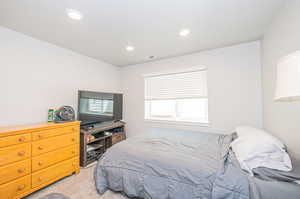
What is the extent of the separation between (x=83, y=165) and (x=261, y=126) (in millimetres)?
3418

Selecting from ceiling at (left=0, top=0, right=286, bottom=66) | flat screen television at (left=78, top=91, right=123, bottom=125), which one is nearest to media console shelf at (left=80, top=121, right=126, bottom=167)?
flat screen television at (left=78, top=91, right=123, bottom=125)

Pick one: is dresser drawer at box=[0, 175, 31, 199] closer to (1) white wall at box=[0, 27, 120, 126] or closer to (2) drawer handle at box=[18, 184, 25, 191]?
(2) drawer handle at box=[18, 184, 25, 191]

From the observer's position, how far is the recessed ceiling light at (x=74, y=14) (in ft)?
5.16

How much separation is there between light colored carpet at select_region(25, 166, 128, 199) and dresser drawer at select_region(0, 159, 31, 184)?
386 millimetres

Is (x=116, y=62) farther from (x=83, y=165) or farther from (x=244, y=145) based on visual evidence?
(x=244, y=145)

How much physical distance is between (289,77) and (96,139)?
2961mm

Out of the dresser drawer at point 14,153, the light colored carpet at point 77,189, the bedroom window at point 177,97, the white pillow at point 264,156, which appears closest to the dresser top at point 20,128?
the dresser drawer at point 14,153

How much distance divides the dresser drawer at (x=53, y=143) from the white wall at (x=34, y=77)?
0.64m

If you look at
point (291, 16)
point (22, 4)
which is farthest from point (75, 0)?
point (291, 16)

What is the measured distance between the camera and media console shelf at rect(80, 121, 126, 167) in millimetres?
2497

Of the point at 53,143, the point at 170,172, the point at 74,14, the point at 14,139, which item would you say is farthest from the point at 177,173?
the point at 74,14

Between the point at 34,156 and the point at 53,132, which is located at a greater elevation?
the point at 53,132

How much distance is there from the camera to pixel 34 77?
2211 millimetres

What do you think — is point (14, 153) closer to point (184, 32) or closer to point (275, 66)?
point (184, 32)
